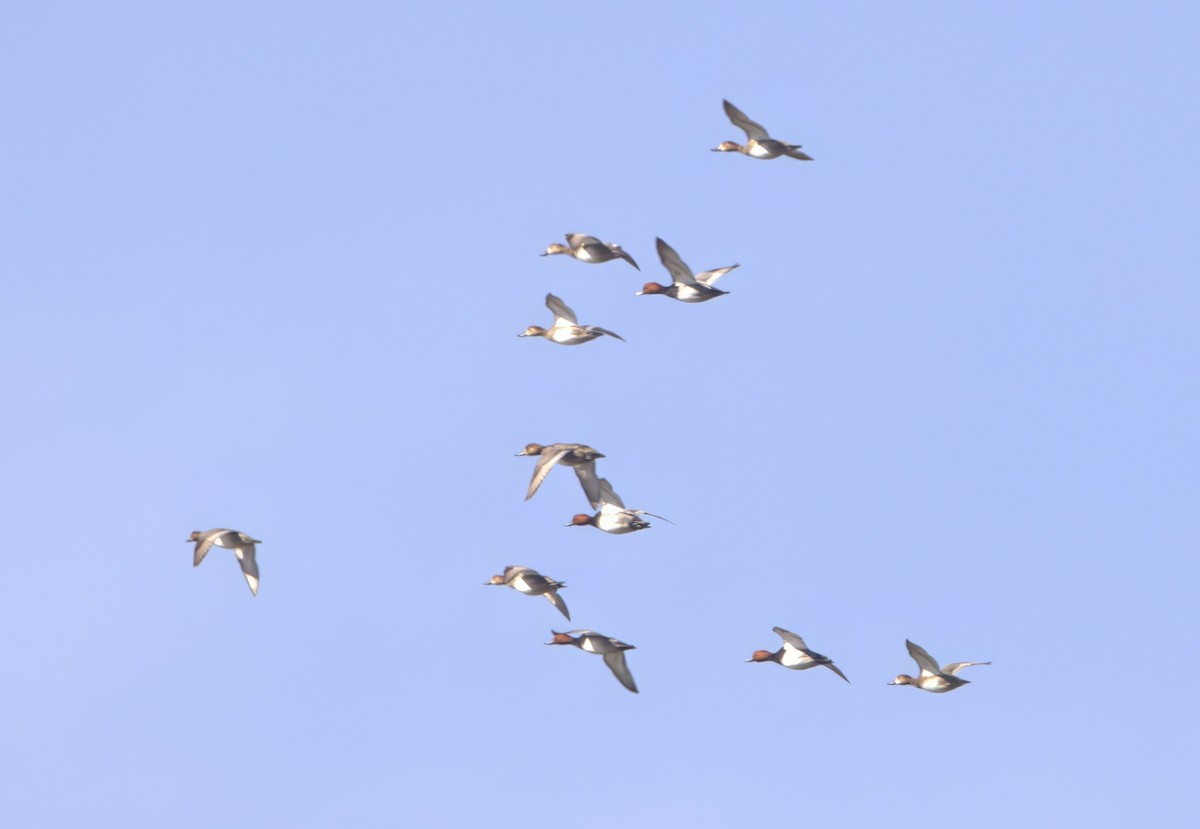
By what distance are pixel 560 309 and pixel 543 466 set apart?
18.0 feet

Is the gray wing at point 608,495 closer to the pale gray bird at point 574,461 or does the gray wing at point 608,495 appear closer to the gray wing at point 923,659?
the pale gray bird at point 574,461

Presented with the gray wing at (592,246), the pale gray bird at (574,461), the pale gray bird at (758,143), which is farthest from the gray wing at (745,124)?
the pale gray bird at (574,461)

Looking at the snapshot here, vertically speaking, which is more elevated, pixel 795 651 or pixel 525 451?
pixel 525 451

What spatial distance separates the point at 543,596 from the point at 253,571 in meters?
7.37

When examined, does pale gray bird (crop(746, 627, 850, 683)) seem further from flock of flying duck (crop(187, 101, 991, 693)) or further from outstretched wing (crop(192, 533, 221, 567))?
outstretched wing (crop(192, 533, 221, 567))

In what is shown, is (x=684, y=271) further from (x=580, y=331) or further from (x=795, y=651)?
(x=795, y=651)

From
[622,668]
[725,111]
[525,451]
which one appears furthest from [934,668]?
[725,111]

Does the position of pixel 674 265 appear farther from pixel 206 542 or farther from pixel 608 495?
pixel 206 542

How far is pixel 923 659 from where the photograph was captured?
5400 centimetres

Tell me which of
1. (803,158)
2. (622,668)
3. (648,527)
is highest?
(803,158)

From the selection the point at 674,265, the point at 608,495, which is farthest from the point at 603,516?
the point at 674,265

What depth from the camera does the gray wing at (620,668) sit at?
2121 inches

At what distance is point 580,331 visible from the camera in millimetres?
53844

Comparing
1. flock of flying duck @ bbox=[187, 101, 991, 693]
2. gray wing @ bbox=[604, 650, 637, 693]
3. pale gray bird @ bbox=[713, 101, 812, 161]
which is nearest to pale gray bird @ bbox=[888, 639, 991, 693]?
flock of flying duck @ bbox=[187, 101, 991, 693]
